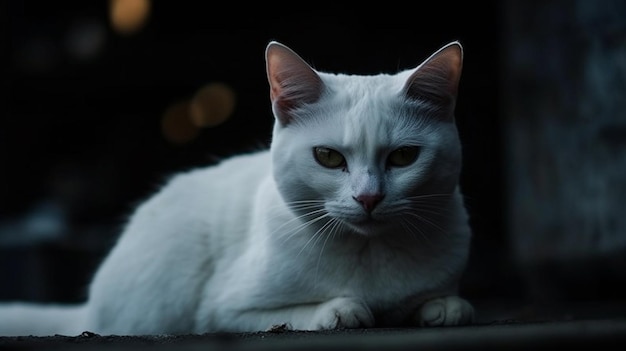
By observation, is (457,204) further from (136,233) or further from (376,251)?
(136,233)

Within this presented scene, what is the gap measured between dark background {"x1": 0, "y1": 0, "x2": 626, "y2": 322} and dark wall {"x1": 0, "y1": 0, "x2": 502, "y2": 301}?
0.04ft

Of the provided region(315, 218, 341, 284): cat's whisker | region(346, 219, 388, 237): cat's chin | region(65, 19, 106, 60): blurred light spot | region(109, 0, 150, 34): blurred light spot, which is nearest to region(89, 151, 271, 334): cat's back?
region(315, 218, 341, 284): cat's whisker

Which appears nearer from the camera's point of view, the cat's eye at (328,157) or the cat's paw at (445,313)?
the cat's eye at (328,157)

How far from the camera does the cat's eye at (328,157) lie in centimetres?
264

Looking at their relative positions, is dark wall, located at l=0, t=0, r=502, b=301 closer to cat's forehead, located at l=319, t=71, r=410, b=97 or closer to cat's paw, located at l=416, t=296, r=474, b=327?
cat's forehead, located at l=319, t=71, r=410, b=97

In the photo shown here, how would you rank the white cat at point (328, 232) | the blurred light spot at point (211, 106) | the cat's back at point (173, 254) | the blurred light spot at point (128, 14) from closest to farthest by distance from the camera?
1. the white cat at point (328, 232)
2. the cat's back at point (173, 254)
3. the blurred light spot at point (128, 14)
4. the blurred light spot at point (211, 106)

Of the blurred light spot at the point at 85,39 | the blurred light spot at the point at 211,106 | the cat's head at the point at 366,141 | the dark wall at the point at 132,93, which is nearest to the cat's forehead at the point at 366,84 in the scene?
the cat's head at the point at 366,141

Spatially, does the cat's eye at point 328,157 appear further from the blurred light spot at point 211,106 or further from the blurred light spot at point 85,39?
the blurred light spot at point 211,106

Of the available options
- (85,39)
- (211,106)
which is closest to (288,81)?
(85,39)

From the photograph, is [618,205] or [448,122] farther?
[618,205]

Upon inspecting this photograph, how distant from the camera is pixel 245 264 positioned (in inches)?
120

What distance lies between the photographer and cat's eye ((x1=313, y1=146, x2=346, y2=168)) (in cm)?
264

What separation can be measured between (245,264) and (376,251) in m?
0.48

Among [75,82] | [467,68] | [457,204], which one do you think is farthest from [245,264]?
[467,68]
